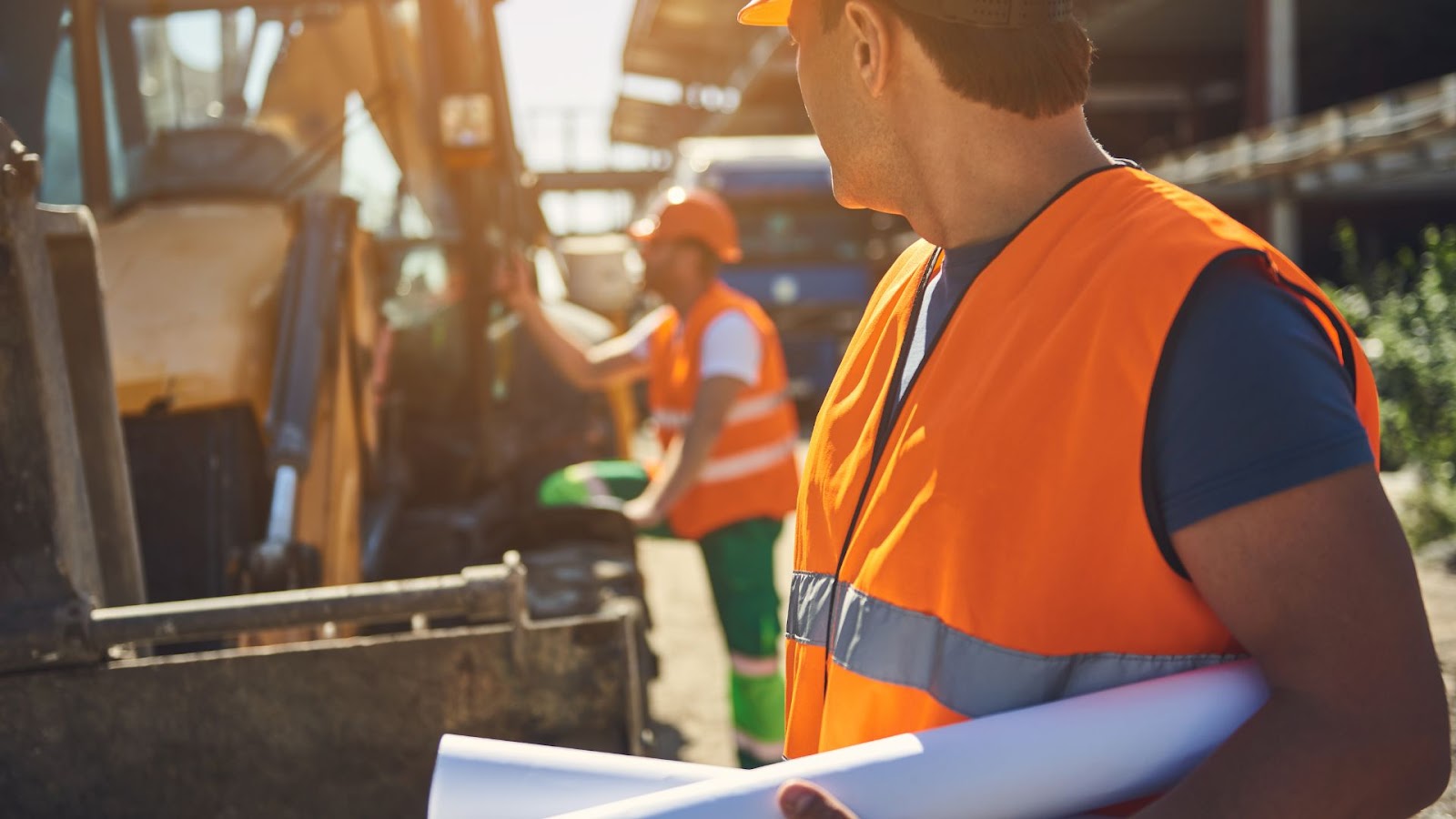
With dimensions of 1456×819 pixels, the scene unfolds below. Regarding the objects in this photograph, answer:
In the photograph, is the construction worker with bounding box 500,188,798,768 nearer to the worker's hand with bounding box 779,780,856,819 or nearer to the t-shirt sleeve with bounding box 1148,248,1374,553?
the worker's hand with bounding box 779,780,856,819

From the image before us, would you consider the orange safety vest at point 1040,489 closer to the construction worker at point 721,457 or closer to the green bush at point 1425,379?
the construction worker at point 721,457

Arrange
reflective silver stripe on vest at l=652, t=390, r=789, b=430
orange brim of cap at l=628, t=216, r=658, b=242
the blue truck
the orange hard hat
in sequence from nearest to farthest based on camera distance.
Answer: reflective silver stripe on vest at l=652, t=390, r=789, b=430 < the orange hard hat < orange brim of cap at l=628, t=216, r=658, b=242 < the blue truck

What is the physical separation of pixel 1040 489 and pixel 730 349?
128 inches

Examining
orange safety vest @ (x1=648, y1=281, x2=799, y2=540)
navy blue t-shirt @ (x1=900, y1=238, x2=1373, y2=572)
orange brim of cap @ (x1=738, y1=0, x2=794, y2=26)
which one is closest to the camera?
navy blue t-shirt @ (x1=900, y1=238, x2=1373, y2=572)

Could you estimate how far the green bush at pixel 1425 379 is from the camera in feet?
23.4

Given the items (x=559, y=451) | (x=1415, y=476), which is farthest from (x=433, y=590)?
(x=1415, y=476)

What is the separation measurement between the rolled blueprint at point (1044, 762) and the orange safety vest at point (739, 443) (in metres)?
3.22

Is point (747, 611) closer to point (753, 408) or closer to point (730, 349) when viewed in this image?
point (753, 408)

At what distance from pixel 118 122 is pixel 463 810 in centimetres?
334

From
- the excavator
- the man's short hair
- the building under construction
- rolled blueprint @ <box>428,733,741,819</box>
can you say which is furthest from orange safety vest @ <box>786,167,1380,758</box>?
the building under construction

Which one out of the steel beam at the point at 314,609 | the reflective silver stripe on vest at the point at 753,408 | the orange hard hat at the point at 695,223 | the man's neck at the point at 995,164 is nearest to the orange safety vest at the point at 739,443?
the reflective silver stripe on vest at the point at 753,408

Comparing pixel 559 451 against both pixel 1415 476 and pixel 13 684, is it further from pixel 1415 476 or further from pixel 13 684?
pixel 1415 476

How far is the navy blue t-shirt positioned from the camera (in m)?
1.18

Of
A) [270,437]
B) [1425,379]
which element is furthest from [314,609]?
[1425,379]
